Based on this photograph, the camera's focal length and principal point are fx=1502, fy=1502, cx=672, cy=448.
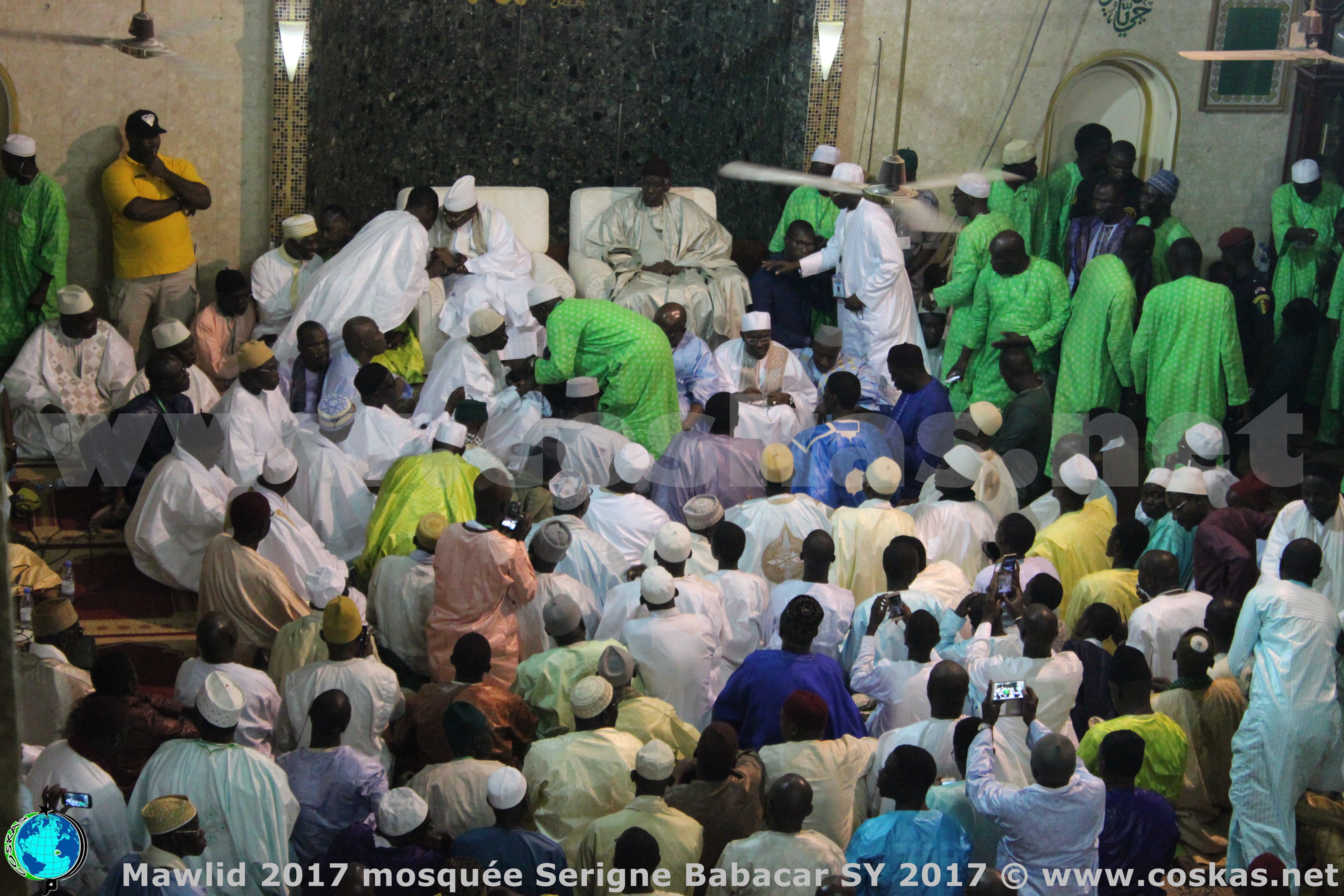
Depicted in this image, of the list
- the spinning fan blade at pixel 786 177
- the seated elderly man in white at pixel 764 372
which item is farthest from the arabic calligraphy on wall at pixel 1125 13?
the spinning fan blade at pixel 786 177

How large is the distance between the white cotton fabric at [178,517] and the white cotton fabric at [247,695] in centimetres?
191

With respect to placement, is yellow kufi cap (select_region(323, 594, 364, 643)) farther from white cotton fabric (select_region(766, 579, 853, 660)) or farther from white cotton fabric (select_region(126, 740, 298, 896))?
white cotton fabric (select_region(766, 579, 853, 660))

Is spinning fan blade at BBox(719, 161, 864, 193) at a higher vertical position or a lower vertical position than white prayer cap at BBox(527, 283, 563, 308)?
higher

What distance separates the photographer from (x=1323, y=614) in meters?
5.86

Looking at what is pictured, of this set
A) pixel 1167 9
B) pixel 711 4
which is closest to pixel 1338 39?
pixel 1167 9

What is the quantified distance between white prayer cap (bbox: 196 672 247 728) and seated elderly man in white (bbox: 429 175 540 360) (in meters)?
4.58

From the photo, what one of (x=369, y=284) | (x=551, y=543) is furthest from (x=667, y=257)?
(x=551, y=543)

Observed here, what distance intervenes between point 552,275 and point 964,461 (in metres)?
3.69

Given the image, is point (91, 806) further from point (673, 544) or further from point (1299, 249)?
point (1299, 249)

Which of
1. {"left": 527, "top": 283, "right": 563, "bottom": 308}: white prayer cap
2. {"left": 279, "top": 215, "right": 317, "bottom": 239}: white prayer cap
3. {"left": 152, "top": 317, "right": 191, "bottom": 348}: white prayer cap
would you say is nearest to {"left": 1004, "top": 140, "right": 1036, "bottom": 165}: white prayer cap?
{"left": 527, "top": 283, "right": 563, "bottom": 308}: white prayer cap

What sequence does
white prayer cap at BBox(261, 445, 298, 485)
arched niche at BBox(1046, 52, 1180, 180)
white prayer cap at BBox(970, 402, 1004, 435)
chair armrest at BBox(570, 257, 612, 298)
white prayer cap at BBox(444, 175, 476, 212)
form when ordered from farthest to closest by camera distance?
arched niche at BBox(1046, 52, 1180, 180) < chair armrest at BBox(570, 257, 612, 298) < white prayer cap at BBox(444, 175, 476, 212) < white prayer cap at BBox(970, 402, 1004, 435) < white prayer cap at BBox(261, 445, 298, 485)

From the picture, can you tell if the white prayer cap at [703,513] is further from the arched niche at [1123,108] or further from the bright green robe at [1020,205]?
the arched niche at [1123,108]

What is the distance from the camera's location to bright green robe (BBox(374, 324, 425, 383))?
29.5ft

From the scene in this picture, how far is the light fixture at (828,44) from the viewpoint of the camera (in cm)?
1145
